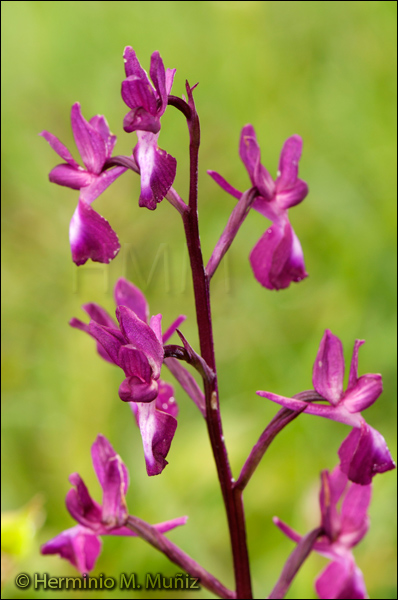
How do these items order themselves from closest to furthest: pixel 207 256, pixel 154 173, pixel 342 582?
pixel 154 173
pixel 342 582
pixel 207 256

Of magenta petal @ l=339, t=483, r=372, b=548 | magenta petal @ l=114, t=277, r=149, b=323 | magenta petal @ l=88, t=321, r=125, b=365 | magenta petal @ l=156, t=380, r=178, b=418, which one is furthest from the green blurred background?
magenta petal @ l=339, t=483, r=372, b=548

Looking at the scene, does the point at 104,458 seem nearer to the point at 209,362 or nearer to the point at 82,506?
the point at 82,506

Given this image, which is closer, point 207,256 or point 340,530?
point 340,530

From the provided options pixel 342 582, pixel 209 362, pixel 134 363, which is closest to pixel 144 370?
pixel 134 363

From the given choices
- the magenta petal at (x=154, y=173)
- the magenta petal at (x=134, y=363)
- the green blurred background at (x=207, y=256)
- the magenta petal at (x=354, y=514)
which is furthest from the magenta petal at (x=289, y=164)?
the magenta petal at (x=354, y=514)

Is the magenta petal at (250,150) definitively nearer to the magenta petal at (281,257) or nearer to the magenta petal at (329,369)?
the magenta petal at (281,257)

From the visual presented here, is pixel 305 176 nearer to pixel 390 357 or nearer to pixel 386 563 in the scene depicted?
pixel 390 357

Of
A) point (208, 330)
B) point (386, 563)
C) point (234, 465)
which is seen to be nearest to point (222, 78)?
point (234, 465)
